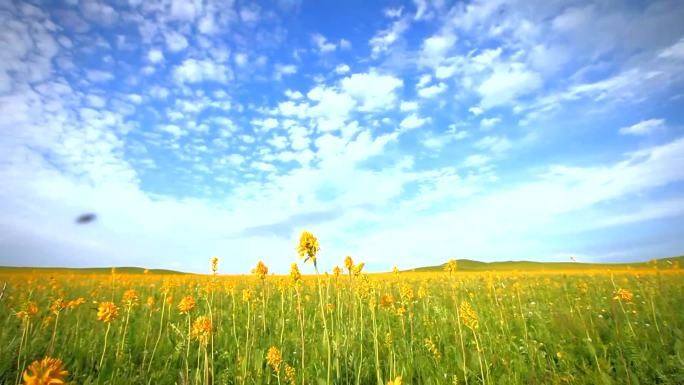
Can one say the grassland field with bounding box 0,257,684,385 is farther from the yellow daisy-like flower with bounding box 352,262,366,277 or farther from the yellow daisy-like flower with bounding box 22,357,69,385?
the yellow daisy-like flower with bounding box 22,357,69,385

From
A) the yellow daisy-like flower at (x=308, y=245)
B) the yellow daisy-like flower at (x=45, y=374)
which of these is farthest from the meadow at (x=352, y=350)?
the yellow daisy-like flower at (x=45, y=374)

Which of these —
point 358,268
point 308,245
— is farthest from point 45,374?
point 358,268

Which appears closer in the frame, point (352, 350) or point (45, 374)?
point (45, 374)

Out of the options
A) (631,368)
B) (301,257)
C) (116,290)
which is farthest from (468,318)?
(116,290)

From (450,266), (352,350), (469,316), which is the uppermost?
(450,266)

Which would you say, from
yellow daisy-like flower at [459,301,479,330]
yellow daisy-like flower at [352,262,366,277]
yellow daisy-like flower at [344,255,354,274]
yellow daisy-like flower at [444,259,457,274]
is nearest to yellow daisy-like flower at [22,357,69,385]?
yellow daisy-like flower at [344,255,354,274]

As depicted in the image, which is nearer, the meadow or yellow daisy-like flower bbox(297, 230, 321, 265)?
yellow daisy-like flower bbox(297, 230, 321, 265)

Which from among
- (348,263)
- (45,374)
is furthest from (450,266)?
(45,374)

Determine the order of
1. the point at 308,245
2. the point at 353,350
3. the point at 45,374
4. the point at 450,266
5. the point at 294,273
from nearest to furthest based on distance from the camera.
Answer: the point at 45,374, the point at 308,245, the point at 294,273, the point at 353,350, the point at 450,266

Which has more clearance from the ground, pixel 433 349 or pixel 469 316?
pixel 469 316

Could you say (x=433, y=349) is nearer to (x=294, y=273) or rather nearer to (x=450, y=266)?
(x=450, y=266)

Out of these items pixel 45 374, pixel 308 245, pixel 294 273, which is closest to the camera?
pixel 45 374

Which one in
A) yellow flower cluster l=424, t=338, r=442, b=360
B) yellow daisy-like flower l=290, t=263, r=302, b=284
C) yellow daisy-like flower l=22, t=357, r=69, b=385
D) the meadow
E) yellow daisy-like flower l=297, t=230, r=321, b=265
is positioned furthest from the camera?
yellow flower cluster l=424, t=338, r=442, b=360

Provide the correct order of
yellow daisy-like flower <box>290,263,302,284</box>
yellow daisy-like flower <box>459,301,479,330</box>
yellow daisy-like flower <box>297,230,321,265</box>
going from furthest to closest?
yellow daisy-like flower <box>459,301,479,330</box> < yellow daisy-like flower <box>290,263,302,284</box> < yellow daisy-like flower <box>297,230,321,265</box>
